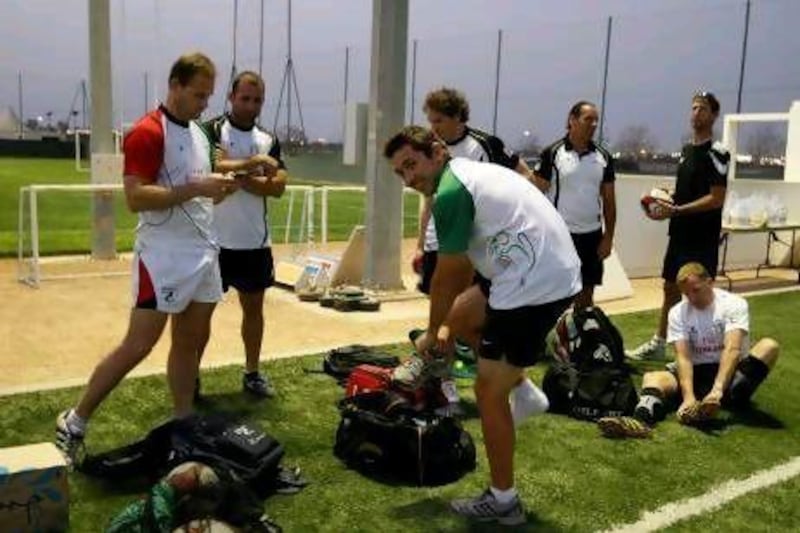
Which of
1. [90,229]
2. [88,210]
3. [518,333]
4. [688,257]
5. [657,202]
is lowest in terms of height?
[88,210]

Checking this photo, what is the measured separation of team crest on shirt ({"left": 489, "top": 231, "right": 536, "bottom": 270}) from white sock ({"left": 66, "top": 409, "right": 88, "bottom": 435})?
2.22 meters

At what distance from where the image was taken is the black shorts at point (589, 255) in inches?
264

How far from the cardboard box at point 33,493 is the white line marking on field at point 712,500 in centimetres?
237

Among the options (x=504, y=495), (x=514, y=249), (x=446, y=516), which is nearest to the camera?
(x=514, y=249)

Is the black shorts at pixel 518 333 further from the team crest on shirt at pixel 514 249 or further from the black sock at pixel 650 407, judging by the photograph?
the black sock at pixel 650 407

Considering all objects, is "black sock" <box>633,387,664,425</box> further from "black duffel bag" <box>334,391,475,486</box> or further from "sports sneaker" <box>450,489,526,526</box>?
"sports sneaker" <box>450,489,526,526</box>

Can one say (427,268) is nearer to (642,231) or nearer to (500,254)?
(500,254)

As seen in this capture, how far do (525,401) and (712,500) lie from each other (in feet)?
3.47

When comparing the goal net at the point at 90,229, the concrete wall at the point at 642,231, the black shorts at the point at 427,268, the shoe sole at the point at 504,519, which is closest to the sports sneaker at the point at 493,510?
the shoe sole at the point at 504,519

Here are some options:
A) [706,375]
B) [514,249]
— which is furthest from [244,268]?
[706,375]

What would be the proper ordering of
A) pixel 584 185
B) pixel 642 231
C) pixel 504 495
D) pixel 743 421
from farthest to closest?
pixel 642 231 < pixel 584 185 < pixel 743 421 < pixel 504 495

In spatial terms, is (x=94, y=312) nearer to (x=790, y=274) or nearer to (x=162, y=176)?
(x=162, y=176)

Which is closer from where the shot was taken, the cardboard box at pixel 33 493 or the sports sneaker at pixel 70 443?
the cardboard box at pixel 33 493

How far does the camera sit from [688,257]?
22.7 ft
